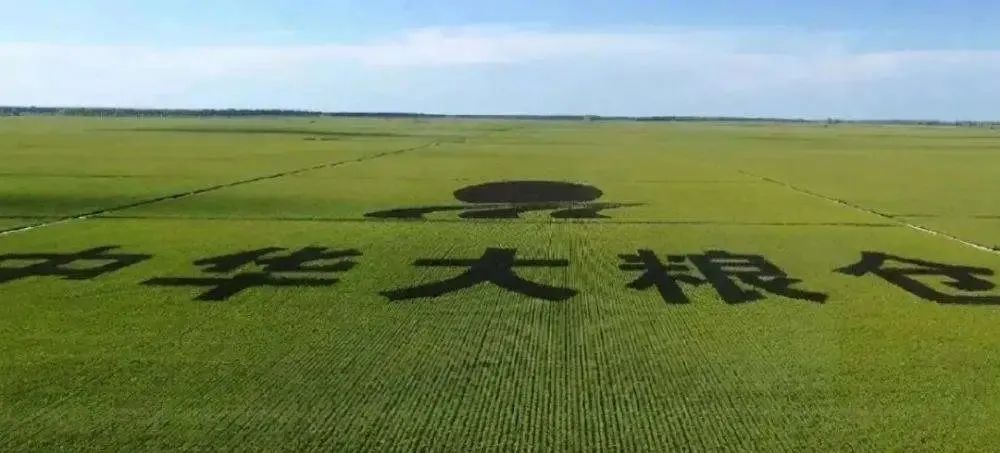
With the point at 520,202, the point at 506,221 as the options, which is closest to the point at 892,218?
the point at 520,202

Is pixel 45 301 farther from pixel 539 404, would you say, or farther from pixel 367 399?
pixel 539 404

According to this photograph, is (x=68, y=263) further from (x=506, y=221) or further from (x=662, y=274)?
(x=662, y=274)

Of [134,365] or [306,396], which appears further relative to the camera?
[134,365]

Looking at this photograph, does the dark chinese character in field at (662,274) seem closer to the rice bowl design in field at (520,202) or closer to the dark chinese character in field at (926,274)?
the dark chinese character in field at (926,274)

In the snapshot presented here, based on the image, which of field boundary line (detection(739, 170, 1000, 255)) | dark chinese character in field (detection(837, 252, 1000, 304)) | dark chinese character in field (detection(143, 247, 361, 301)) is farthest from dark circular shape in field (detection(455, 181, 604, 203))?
dark chinese character in field (detection(837, 252, 1000, 304))

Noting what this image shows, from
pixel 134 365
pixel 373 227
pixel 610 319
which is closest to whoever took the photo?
pixel 134 365

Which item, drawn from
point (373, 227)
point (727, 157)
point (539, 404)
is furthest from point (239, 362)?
point (727, 157)

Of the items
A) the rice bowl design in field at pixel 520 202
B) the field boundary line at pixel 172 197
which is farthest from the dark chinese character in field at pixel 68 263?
the rice bowl design in field at pixel 520 202

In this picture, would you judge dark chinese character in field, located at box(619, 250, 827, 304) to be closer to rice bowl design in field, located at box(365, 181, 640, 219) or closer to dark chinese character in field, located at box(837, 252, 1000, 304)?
dark chinese character in field, located at box(837, 252, 1000, 304)
